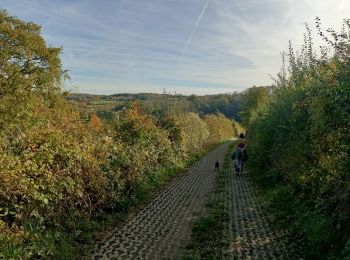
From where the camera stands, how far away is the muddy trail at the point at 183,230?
7.85 metres

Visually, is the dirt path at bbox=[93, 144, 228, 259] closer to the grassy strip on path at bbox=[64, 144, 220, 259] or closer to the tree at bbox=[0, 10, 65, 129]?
the grassy strip on path at bbox=[64, 144, 220, 259]

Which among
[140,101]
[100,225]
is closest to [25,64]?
[140,101]

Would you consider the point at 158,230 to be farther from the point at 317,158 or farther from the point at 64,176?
the point at 317,158

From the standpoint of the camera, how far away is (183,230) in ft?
31.6

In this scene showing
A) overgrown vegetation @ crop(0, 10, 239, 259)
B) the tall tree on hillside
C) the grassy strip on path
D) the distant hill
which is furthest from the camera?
the tall tree on hillside

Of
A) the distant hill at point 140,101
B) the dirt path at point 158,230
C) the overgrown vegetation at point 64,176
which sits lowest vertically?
the dirt path at point 158,230

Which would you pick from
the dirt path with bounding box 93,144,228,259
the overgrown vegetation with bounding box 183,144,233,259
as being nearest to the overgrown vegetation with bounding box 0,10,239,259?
the dirt path with bounding box 93,144,228,259

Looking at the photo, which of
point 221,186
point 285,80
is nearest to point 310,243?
point 221,186

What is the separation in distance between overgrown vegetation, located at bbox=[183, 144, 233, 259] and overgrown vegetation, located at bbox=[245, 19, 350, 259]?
5.39 ft

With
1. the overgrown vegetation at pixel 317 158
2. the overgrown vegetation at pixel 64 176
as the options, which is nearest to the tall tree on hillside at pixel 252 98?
the overgrown vegetation at pixel 64 176

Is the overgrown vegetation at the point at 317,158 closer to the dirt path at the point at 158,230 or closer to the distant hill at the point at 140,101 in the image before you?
the dirt path at the point at 158,230

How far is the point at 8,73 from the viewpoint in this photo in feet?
116

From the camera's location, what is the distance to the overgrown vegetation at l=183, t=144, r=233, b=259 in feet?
25.8

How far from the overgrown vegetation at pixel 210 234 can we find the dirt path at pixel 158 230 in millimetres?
212
